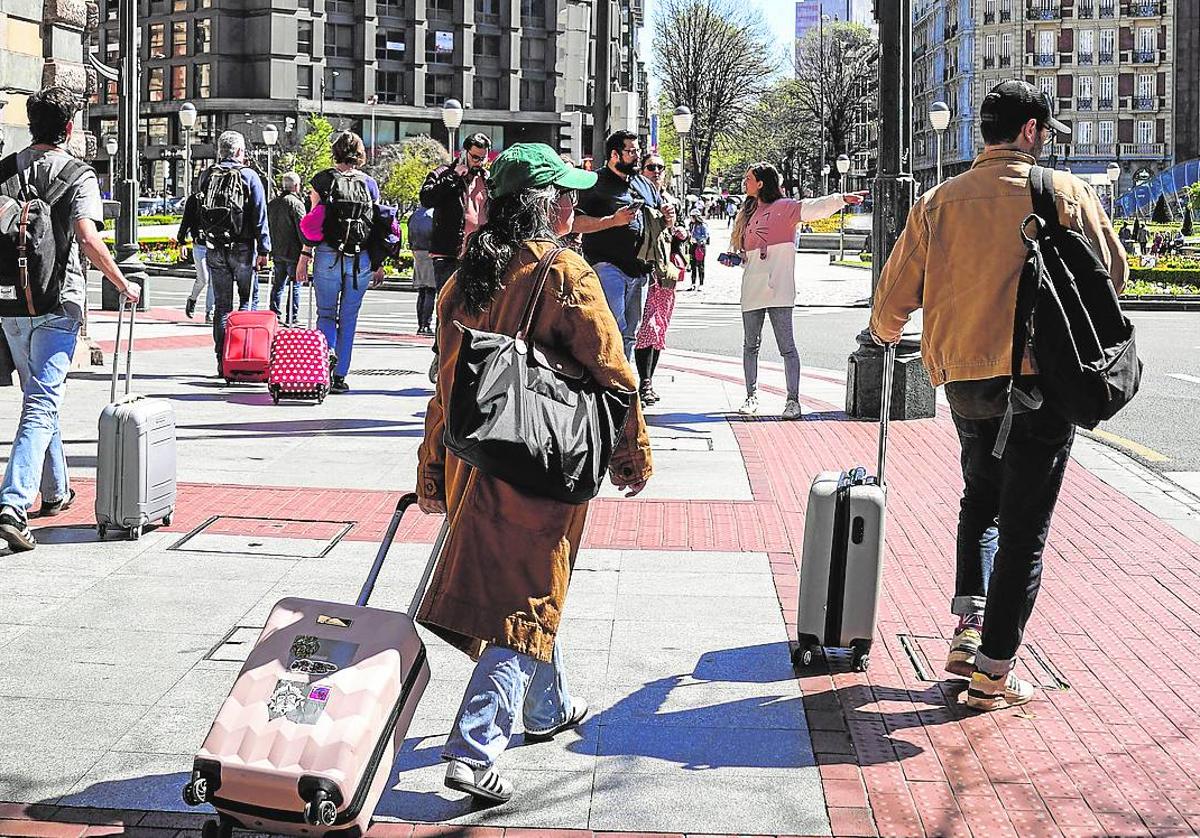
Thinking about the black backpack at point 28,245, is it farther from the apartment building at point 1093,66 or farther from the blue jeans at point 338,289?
the apartment building at point 1093,66

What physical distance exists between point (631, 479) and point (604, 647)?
1.34m

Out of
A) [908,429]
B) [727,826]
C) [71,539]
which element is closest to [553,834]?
[727,826]

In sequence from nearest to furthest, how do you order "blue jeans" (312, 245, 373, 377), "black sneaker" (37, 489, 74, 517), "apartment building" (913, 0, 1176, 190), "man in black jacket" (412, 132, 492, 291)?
1. "black sneaker" (37, 489, 74, 517)
2. "blue jeans" (312, 245, 373, 377)
3. "man in black jacket" (412, 132, 492, 291)
4. "apartment building" (913, 0, 1176, 190)

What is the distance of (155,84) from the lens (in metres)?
96.7

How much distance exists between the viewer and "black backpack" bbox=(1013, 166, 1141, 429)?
4.62m

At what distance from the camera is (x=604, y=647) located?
18.1ft

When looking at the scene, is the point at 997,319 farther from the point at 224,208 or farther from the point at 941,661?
the point at 224,208

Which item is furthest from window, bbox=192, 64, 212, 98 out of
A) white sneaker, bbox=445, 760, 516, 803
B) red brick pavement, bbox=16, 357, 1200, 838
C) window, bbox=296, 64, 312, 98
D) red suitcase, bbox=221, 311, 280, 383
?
white sneaker, bbox=445, 760, 516, 803

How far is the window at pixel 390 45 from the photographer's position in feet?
314

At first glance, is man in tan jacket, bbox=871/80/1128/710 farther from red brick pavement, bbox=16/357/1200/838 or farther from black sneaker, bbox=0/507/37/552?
black sneaker, bbox=0/507/37/552

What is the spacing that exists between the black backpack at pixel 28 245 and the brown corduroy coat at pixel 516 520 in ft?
11.0

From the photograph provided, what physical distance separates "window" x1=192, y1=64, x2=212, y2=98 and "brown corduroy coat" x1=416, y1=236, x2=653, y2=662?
9193 cm

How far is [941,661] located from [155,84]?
9793 cm

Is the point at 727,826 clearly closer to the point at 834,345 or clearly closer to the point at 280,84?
the point at 834,345
